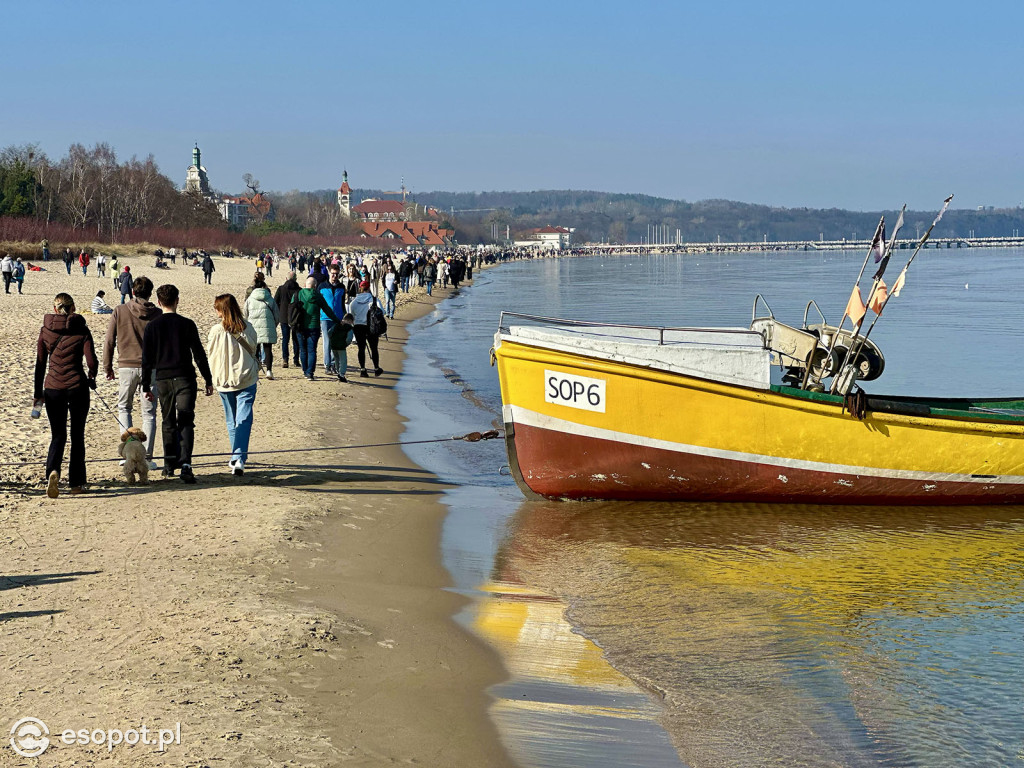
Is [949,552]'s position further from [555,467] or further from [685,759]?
[685,759]

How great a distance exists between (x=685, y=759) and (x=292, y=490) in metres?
5.76

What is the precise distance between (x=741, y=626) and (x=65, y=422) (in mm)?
5940

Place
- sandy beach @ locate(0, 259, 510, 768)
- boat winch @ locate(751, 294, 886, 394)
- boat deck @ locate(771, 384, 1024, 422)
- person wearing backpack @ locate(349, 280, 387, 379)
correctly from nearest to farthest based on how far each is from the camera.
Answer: sandy beach @ locate(0, 259, 510, 768) < boat deck @ locate(771, 384, 1024, 422) < boat winch @ locate(751, 294, 886, 394) < person wearing backpack @ locate(349, 280, 387, 379)

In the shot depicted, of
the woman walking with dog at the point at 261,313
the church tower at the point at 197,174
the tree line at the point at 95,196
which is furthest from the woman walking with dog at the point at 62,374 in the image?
the church tower at the point at 197,174

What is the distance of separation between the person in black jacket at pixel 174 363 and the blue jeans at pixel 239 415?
0.83 feet

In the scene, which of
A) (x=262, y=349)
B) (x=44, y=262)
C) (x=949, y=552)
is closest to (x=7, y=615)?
(x=949, y=552)

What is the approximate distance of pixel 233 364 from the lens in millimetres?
10062

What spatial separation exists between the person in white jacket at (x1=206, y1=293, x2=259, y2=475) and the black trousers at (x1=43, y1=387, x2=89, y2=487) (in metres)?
1.16

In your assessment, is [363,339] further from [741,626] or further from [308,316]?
[741,626]

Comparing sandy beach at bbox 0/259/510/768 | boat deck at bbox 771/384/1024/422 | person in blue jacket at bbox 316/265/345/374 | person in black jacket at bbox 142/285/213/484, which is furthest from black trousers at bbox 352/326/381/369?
boat deck at bbox 771/384/1024/422

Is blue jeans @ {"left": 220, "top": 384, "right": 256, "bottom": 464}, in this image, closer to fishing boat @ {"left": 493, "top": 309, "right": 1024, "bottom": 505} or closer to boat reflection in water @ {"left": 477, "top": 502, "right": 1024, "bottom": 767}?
fishing boat @ {"left": 493, "top": 309, "right": 1024, "bottom": 505}

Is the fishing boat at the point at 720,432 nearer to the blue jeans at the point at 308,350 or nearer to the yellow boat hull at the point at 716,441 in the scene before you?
the yellow boat hull at the point at 716,441

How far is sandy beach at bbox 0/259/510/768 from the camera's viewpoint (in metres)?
5.09

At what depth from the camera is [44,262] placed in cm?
6500
